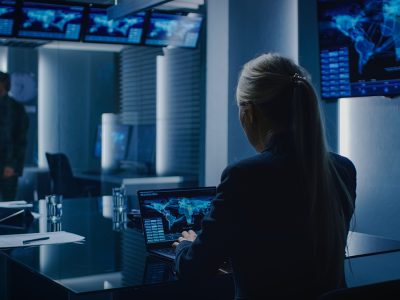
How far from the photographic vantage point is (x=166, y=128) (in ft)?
21.9

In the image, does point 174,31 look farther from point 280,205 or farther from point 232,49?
point 280,205

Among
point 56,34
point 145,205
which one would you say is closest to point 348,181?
point 145,205

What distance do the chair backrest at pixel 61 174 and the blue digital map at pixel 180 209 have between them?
408cm

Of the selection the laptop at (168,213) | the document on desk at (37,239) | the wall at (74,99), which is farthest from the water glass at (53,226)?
the wall at (74,99)

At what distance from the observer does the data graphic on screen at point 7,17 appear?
15.8 ft

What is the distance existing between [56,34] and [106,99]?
6.09 ft

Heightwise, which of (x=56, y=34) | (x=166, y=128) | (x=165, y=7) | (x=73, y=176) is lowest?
(x=73, y=176)

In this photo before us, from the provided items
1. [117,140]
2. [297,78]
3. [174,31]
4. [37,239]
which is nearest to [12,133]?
[117,140]

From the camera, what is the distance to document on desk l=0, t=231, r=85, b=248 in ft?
7.79

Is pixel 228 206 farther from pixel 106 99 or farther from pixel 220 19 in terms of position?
pixel 106 99

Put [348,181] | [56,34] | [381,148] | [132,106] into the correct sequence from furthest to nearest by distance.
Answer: [132,106] < [56,34] < [381,148] < [348,181]

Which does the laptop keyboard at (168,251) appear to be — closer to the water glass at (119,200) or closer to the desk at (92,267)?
the desk at (92,267)

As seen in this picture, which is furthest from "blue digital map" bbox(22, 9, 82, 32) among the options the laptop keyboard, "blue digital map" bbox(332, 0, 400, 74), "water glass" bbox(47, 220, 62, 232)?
the laptop keyboard

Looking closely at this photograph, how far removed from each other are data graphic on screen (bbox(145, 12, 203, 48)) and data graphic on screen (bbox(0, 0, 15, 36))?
107 centimetres
